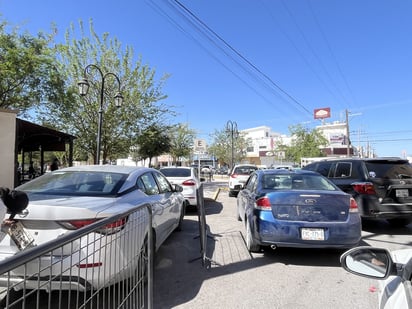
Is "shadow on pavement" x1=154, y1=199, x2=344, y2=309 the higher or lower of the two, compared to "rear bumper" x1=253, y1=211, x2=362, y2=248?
lower

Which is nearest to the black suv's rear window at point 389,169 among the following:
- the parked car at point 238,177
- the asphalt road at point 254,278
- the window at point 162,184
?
the asphalt road at point 254,278

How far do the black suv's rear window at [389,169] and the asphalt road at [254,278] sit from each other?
1.50 meters

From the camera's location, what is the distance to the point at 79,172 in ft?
16.1

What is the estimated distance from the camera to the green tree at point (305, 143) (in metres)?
46.1

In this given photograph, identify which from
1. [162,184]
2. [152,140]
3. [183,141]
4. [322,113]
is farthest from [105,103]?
[322,113]

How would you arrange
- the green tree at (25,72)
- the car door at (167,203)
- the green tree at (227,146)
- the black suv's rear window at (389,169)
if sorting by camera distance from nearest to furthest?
the car door at (167,203) → the black suv's rear window at (389,169) → the green tree at (25,72) → the green tree at (227,146)

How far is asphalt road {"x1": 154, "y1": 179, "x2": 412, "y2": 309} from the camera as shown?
379cm

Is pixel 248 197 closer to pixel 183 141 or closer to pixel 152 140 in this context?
pixel 152 140

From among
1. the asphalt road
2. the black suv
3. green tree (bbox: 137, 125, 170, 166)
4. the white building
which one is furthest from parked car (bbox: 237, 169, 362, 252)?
the white building

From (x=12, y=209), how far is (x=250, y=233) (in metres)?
3.86

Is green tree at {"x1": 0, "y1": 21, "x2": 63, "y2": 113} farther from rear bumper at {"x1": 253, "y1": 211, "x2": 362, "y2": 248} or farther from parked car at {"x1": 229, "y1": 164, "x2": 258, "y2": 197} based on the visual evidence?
rear bumper at {"x1": 253, "y1": 211, "x2": 362, "y2": 248}

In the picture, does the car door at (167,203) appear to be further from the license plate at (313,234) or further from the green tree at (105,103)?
the green tree at (105,103)

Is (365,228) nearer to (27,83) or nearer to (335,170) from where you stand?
(335,170)

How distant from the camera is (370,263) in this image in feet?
6.52
